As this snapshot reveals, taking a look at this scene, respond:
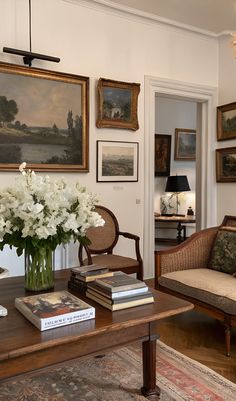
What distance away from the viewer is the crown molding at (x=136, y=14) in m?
4.15

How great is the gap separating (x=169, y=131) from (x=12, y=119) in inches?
173

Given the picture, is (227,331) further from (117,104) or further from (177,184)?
(177,184)

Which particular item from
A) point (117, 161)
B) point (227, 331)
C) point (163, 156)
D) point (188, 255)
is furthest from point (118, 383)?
point (163, 156)

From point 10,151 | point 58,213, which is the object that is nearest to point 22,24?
point 10,151

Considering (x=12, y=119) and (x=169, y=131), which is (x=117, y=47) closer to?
(x=12, y=119)

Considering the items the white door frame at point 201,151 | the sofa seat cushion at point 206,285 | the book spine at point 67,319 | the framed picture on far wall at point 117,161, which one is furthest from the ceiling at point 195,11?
the book spine at point 67,319

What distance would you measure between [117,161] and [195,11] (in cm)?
207

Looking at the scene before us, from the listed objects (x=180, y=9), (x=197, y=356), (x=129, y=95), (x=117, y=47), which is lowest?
(x=197, y=356)

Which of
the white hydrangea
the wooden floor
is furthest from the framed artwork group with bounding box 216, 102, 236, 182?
the white hydrangea

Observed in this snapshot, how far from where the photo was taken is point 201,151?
5285mm

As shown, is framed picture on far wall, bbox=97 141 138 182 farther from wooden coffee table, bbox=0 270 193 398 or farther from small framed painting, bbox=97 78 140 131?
wooden coffee table, bbox=0 270 193 398

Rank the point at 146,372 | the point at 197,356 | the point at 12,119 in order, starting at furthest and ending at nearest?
the point at 12,119 < the point at 197,356 < the point at 146,372

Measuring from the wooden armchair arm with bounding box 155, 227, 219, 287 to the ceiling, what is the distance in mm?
2673

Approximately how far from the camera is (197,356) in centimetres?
267
